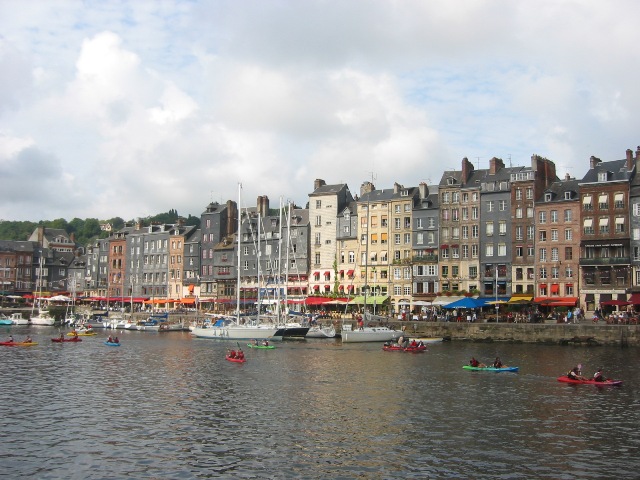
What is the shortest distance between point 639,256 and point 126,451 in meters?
77.4

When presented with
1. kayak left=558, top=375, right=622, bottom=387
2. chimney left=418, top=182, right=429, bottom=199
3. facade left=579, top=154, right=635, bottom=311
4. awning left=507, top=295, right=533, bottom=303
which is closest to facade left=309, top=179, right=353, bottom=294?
chimney left=418, top=182, right=429, bottom=199

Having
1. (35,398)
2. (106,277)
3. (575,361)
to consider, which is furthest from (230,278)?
(35,398)

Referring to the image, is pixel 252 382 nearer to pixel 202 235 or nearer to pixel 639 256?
pixel 639 256

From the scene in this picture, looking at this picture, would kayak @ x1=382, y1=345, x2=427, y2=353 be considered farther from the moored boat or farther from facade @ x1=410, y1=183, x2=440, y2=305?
facade @ x1=410, y1=183, x2=440, y2=305

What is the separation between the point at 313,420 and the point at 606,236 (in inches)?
2695

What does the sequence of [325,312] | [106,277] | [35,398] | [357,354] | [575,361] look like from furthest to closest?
[106,277], [325,312], [357,354], [575,361], [35,398]

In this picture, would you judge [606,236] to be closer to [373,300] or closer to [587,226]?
[587,226]

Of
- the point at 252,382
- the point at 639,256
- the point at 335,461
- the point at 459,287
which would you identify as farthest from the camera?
the point at 459,287

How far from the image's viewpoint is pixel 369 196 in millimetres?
119688

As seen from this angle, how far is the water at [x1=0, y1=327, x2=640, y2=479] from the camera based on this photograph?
2764 cm

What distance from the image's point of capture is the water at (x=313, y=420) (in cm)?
2764

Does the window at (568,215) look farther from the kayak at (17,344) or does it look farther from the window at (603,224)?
the kayak at (17,344)

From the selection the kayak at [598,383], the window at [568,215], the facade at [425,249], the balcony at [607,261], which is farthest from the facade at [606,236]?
the kayak at [598,383]

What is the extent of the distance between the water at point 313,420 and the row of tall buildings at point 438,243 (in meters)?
34.2
